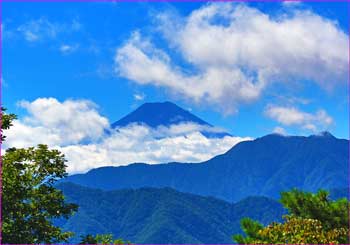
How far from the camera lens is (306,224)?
15.2 meters

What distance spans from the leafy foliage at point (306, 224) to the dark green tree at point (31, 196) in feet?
40.4

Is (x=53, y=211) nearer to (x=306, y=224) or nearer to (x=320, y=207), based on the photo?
(x=320, y=207)

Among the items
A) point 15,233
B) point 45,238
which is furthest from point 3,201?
point 45,238

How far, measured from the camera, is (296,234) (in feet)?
49.6

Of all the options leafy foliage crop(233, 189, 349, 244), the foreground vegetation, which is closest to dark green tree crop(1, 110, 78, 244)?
the foreground vegetation

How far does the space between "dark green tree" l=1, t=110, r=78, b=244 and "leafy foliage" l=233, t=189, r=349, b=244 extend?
1231cm

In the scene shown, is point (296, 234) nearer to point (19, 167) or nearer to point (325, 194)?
point (325, 194)

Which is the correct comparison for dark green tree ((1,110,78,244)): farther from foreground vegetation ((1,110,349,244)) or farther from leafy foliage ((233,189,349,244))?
leafy foliage ((233,189,349,244))

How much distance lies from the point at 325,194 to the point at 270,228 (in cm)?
502

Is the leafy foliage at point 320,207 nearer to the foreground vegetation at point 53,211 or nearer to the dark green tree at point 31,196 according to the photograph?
the foreground vegetation at point 53,211

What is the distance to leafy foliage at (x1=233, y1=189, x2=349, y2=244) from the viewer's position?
14969 mm

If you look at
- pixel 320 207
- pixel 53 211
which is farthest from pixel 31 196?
pixel 320 207

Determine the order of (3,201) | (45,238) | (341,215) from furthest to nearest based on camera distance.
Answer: (45,238) → (3,201) → (341,215)

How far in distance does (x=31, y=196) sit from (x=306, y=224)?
17500 millimetres
